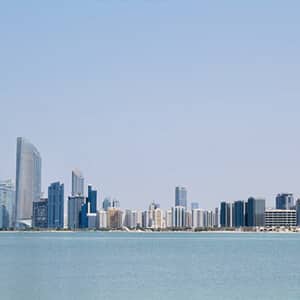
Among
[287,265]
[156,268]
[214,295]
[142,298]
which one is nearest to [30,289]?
[142,298]

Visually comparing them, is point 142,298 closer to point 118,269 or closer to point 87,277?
point 87,277

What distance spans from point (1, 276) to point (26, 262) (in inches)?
662

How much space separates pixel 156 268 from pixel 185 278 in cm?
1019

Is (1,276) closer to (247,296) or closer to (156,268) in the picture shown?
(156,268)

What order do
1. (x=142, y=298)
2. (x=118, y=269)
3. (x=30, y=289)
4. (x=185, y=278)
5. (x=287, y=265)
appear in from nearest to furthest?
1. (x=142, y=298)
2. (x=30, y=289)
3. (x=185, y=278)
4. (x=118, y=269)
5. (x=287, y=265)

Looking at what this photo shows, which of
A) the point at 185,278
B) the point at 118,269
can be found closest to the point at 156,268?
the point at 118,269

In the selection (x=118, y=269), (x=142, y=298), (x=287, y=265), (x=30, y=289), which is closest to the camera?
(x=142, y=298)

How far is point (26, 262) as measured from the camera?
242ft

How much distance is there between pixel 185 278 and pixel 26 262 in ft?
74.2

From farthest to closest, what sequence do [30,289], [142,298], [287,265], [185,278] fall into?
1. [287,265]
2. [185,278]
3. [30,289]
4. [142,298]

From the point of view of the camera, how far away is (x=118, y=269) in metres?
Answer: 64.8

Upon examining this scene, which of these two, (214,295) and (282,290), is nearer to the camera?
(214,295)

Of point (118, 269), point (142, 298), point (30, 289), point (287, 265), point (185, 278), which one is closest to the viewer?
point (142, 298)

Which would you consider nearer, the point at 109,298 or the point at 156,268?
the point at 109,298
